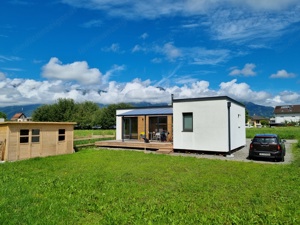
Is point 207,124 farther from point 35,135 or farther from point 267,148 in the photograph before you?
point 35,135

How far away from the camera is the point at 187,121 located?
1666 cm

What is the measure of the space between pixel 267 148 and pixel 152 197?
360 inches

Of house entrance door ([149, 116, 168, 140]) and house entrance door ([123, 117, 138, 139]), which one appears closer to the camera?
house entrance door ([149, 116, 168, 140])

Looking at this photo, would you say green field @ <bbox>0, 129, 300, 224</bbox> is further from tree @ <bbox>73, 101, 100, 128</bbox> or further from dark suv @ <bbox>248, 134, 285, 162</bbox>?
tree @ <bbox>73, 101, 100, 128</bbox>

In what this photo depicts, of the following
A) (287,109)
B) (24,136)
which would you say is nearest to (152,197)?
(24,136)

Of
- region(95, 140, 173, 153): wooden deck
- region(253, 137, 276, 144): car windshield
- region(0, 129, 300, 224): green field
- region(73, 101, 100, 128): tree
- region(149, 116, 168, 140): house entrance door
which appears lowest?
region(0, 129, 300, 224): green field

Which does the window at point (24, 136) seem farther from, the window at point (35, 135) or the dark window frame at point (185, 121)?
the dark window frame at point (185, 121)

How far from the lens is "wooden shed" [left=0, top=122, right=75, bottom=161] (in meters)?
13.7

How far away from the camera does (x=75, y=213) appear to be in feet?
16.9

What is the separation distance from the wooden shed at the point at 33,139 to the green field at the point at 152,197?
494 centimetres

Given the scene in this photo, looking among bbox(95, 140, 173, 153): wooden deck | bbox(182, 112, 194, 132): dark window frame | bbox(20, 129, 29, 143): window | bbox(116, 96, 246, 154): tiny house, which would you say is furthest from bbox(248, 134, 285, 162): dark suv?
bbox(20, 129, 29, 143): window

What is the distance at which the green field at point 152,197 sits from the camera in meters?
4.86

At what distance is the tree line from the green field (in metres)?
66.3

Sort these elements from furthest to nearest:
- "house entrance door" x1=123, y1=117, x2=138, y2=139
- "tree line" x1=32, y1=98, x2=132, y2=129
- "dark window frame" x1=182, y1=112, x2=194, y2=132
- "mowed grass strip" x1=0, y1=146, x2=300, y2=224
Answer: "tree line" x1=32, y1=98, x2=132, y2=129
"house entrance door" x1=123, y1=117, x2=138, y2=139
"dark window frame" x1=182, y1=112, x2=194, y2=132
"mowed grass strip" x1=0, y1=146, x2=300, y2=224
